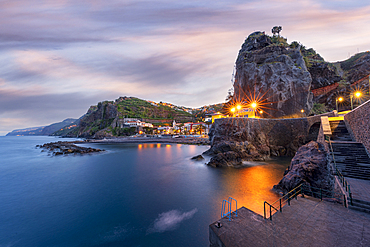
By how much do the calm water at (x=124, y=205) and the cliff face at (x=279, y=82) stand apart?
27915 millimetres

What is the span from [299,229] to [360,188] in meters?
5.83

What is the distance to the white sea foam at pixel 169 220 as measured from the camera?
988cm

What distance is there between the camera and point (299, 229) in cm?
552

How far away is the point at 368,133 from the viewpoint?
1141 cm

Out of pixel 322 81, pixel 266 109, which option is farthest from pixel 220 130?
pixel 322 81

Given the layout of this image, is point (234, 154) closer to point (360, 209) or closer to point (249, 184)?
point (249, 184)

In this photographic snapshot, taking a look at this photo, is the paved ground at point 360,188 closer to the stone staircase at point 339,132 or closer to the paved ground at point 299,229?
the paved ground at point 299,229

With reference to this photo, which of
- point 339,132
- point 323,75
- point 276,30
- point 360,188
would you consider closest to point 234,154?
point 339,132

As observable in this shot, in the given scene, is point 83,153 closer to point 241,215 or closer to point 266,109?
point 241,215

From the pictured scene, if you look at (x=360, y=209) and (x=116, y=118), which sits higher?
(x=116, y=118)

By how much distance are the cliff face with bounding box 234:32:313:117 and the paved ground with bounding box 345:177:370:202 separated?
126 feet

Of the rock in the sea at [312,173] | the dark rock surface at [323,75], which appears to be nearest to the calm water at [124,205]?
the rock in the sea at [312,173]

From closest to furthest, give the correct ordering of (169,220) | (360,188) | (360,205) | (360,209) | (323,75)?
(360,209)
(360,205)
(360,188)
(169,220)
(323,75)

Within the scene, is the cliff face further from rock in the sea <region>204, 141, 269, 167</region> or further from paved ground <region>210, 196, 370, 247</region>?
paved ground <region>210, 196, 370, 247</region>
